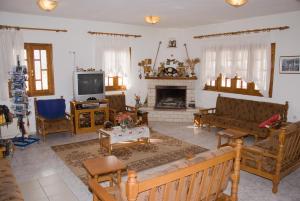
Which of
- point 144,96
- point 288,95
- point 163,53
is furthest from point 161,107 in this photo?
point 288,95

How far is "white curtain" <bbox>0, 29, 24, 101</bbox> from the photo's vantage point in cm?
573

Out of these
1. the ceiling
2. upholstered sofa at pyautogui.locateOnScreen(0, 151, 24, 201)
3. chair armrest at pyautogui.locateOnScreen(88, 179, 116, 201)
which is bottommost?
upholstered sofa at pyautogui.locateOnScreen(0, 151, 24, 201)

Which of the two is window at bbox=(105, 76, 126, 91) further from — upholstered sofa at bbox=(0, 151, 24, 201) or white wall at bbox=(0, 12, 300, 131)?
upholstered sofa at bbox=(0, 151, 24, 201)

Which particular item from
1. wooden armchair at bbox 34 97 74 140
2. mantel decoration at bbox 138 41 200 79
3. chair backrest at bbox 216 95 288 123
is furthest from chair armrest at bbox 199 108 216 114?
wooden armchair at bbox 34 97 74 140

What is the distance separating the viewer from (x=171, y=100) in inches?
328

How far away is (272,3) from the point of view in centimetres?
488

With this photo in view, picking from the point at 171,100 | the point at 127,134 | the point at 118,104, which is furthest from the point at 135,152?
the point at 171,100

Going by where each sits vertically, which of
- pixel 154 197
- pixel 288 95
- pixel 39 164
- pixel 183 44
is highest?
pixel 183 44

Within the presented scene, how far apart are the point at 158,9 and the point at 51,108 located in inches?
137

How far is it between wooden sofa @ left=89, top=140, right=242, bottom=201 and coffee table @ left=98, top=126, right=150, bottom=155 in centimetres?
210

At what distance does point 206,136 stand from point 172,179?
443cm

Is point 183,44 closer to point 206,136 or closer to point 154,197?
point 206,136

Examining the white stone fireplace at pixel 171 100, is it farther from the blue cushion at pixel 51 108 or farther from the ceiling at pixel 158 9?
the blue cushion at pixel 51 108

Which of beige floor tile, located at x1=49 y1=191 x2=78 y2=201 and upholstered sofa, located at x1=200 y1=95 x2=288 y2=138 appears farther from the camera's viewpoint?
upholstered sofa, located at x1=200 y1=95 x2=288 y2=138
